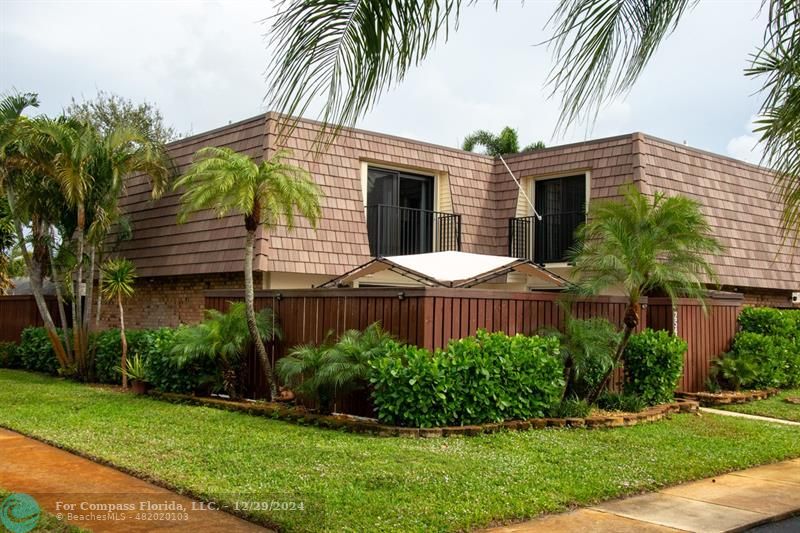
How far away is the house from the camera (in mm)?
15492

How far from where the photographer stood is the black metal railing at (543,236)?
712 inches

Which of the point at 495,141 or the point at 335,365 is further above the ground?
the point at 495,141

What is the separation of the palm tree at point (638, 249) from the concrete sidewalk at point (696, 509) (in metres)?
3.70

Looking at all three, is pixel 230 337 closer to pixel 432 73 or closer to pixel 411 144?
pixel 411 144

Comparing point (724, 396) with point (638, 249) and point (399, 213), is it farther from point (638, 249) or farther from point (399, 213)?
point (399, 213)

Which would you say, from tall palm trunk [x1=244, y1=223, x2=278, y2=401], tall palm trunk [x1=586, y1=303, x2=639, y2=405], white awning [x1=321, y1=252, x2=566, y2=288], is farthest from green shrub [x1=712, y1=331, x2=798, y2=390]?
tall palm trunk [x1=244, y1=223, x2=278, y2=401]

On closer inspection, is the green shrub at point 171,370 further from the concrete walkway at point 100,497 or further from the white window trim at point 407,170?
the white window trim at point 407,170

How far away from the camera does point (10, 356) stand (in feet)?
63.8

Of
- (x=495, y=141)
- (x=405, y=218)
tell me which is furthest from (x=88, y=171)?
(x=495, y=141)

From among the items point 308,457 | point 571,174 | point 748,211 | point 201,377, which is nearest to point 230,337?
point 201,377

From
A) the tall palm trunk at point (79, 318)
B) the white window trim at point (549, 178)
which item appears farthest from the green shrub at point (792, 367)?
the tall palm trunk at point (79, 318)

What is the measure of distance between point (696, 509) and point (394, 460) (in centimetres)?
280

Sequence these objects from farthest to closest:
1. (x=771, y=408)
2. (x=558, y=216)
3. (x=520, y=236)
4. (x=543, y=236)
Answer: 1. (x=520, y=236)
2. (x=543, y=236)
3. (x=558, y=216)
4. (x=771, y=408)

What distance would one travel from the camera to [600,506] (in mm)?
6688
